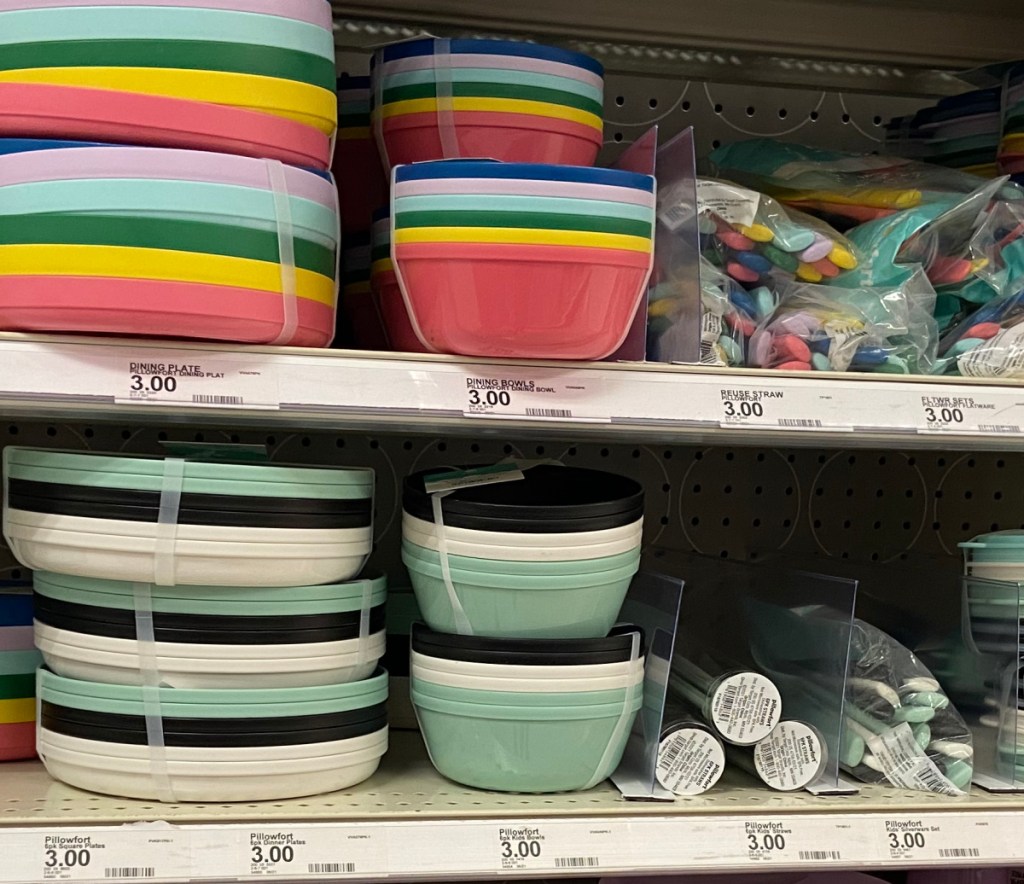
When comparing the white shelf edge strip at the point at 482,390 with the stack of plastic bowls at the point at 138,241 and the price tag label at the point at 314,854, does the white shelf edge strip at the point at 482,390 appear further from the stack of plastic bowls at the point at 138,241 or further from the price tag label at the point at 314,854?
the price tag label at the point at 314,854

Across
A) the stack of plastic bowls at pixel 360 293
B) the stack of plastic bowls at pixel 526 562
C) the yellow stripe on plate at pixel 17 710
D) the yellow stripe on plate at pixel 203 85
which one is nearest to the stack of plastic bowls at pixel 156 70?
the yellow stripe on plate at pixel 203 85

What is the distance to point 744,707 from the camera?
1.06m

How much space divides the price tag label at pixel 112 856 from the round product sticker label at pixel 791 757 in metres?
0.56

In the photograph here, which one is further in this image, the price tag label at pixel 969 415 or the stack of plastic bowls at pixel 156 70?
the price tag label at pixel 969 415

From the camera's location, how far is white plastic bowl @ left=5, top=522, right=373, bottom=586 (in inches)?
37.4

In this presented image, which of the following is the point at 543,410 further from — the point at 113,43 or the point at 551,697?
the point at 113,43

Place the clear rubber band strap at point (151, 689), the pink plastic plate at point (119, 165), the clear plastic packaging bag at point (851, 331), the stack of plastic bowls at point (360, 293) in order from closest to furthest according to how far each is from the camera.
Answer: the pink plastic plate at point (119, 165) → the clear rubber band strap at point (151, 689) → the clear plastic packaging bag at point (851, 331) → the stack of plastic bowls at point (360, 293)

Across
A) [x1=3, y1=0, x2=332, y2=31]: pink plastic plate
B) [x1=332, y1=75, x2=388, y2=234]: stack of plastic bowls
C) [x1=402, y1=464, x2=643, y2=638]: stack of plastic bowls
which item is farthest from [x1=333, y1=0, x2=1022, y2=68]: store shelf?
[x1=402, y1=464, x2=643, y2=638]: stack of plastic bowls

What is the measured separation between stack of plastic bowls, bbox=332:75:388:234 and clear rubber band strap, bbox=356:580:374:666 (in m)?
0.41

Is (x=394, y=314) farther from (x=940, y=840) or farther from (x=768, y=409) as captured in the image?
(x=940, y=840)

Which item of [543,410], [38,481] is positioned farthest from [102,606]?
[543,410]

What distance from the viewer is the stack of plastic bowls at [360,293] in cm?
119

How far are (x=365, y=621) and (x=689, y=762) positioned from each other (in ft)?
1.13

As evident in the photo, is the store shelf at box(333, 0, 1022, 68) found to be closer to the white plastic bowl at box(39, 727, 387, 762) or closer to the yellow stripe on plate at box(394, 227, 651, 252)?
the yellow stripe on plate at box(394, 227, 651, 252)
